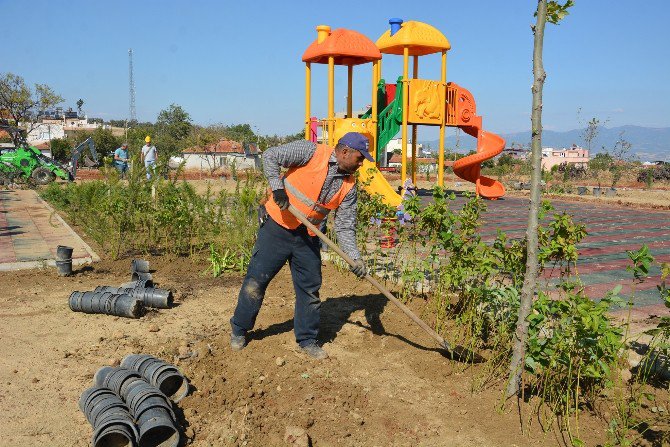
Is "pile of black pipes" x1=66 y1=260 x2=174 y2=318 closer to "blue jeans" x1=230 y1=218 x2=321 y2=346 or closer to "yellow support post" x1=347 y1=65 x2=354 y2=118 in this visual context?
"blue jeans" x1=230 y1=218 x2=321 y2=346

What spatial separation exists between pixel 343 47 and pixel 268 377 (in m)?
7.55

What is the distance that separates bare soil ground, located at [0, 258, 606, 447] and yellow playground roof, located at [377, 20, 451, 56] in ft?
22.8

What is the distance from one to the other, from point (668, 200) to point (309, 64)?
13.9 m

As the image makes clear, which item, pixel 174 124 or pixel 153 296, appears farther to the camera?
pixel 174 124

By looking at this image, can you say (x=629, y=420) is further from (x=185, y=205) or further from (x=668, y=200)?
(x=668, y=200)

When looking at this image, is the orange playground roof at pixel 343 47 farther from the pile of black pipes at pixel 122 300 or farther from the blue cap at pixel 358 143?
the blue cap at pixel 358 143

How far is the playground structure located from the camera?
10.4 meters

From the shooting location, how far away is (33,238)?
8.98 metres

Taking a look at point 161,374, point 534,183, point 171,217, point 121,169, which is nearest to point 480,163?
point 171,217

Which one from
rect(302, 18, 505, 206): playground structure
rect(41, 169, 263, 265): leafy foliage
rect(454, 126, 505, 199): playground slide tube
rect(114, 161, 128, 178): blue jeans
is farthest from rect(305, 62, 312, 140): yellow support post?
rect(41, 169, 263, 265): leafy foliage

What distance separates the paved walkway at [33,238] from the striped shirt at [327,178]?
13.7ft

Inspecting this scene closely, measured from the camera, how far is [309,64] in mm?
10953

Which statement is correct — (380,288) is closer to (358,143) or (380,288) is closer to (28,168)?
(358,143)

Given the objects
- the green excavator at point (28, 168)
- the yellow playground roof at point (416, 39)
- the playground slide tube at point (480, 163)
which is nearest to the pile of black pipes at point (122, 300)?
the playground slide tube at point (480, 163)
